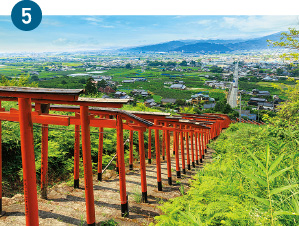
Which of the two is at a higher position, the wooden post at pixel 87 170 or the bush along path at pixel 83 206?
the wooden post at pixel 87 170

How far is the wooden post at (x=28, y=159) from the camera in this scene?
343cm

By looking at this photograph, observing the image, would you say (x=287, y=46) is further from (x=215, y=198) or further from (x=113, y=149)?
(x=215, y=198)

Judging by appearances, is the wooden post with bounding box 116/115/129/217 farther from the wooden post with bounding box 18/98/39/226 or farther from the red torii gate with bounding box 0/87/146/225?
the wooden post with bounding box 18/98/39/226

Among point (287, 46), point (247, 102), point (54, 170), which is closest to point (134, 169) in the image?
point (54, 170)

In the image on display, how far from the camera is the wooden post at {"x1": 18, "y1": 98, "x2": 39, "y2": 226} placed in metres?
3.43

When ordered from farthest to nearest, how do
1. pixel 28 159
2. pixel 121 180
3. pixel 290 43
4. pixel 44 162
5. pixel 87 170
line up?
pixel 290 43
pixel 44 162
pixel 121 180
pixel 87 170
pixel 28 159

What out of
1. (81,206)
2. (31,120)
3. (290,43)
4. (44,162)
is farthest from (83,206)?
(290,43)

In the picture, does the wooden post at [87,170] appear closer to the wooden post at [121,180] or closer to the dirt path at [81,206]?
the dirt path at [81,206]

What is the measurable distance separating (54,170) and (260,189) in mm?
6274

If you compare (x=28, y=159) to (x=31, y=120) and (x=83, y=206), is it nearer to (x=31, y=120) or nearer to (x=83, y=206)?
(x=31, y=120)

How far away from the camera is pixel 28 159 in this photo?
3479 mm

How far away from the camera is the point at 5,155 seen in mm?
6660

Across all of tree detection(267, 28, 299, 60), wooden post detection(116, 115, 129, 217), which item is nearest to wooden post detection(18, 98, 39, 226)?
wooden post detection(116, 115, 129, 217)

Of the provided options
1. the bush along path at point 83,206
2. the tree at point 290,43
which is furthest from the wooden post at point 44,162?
the tree at point 290,43
